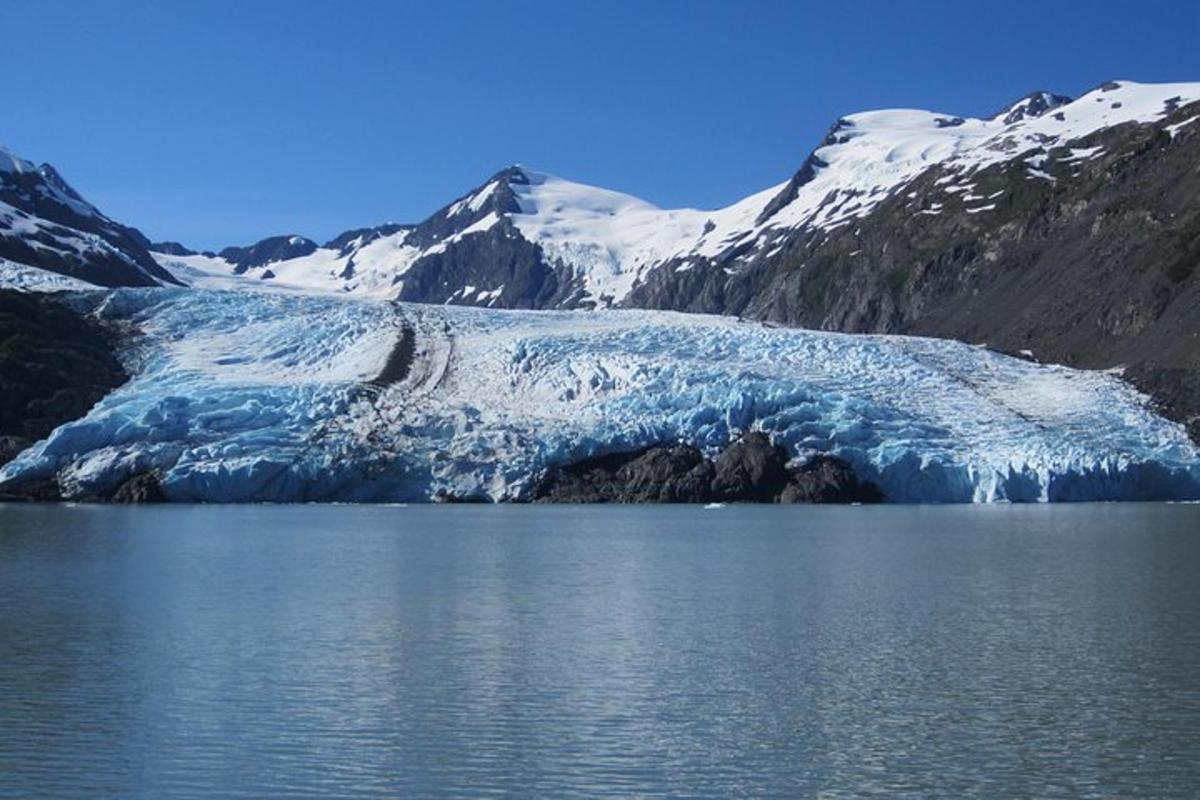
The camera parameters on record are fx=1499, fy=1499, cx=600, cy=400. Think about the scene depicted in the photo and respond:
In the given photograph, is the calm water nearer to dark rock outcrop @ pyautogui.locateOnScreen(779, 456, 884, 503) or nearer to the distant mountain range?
dark rock outcrop @ pyautogui.locateOnScreen(779, 456, 884, 503)

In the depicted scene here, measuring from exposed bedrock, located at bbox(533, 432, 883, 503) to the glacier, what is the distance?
1.64ft

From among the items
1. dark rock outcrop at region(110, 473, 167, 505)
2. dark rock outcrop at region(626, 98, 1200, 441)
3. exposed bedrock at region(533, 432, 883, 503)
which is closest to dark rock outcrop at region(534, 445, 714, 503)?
exposed bedrock at region(533, 432, 883, 503)

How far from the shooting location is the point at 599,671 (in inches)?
760

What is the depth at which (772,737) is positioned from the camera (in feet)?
51.3

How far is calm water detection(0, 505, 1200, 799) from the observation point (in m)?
14.3

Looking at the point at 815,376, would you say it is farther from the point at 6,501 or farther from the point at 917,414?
the point at 6,501

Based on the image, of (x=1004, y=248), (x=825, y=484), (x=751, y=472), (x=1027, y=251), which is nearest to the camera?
(x=825, y=484)

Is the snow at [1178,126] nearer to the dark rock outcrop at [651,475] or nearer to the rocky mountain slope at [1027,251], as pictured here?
the rocky mountain slope at [1027,251]

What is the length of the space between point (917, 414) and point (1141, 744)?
43177 millimetres

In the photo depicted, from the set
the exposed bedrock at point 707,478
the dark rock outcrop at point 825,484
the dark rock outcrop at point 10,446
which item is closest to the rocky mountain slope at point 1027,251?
the dark rock outcrop at point 825,484

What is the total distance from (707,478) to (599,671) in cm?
3762

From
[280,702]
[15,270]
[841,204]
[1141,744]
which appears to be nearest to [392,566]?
[280,702]

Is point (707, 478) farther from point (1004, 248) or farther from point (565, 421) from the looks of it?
point (1004, 248)

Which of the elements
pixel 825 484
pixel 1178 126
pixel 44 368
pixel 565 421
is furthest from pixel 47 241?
pixel 1178 126
